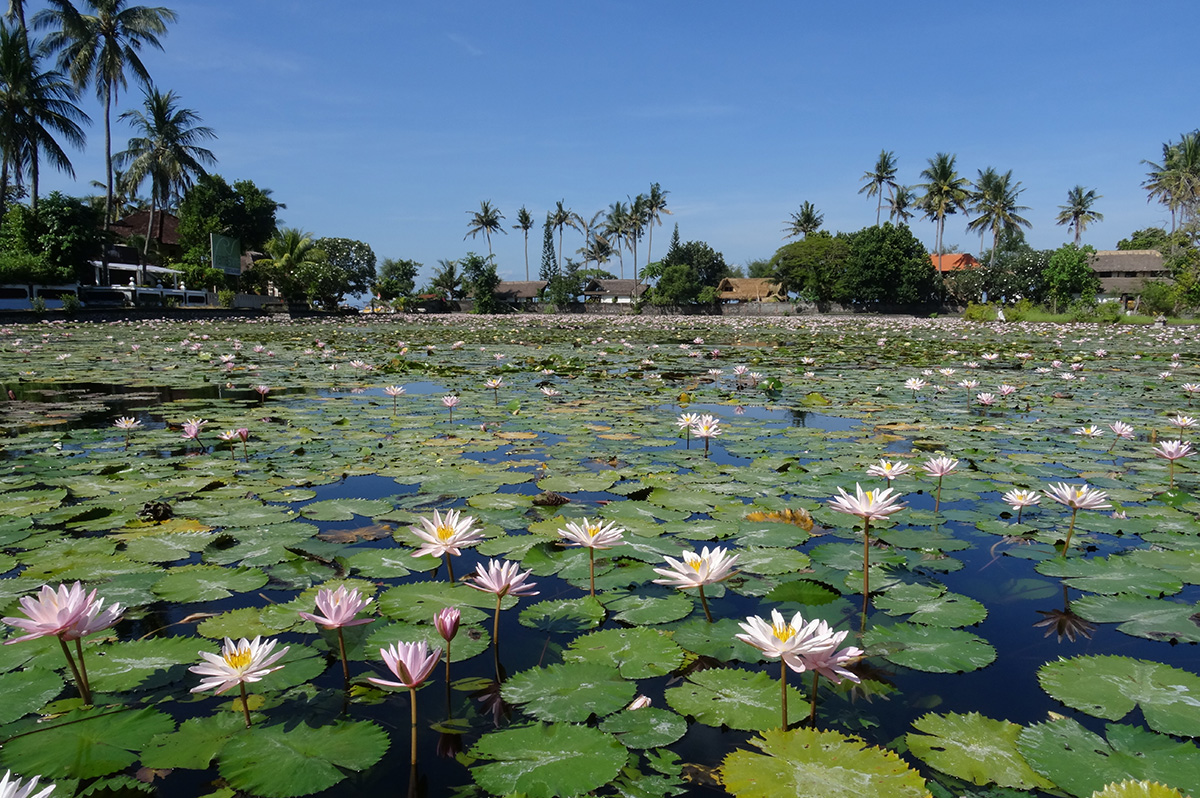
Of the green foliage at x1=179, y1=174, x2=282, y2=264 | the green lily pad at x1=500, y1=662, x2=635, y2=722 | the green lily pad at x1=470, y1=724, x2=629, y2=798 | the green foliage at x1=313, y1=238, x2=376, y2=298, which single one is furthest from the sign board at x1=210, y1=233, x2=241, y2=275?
the green lily pad at x1=470, y1=724, x2=629, y2=798

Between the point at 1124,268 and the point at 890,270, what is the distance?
22.7 meters

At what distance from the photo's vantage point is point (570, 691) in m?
1.41

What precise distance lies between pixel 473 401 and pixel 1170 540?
4686 millimetres

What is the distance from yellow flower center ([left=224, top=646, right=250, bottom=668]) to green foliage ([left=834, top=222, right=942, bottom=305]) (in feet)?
153

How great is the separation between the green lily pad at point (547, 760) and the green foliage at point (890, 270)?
46446mm

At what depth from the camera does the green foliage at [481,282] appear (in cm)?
4881

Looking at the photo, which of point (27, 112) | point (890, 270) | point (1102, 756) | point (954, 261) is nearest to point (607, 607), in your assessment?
point (1102, 756)

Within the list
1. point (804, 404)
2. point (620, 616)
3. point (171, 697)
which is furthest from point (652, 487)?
point (804, 404)

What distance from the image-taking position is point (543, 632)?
1.74m

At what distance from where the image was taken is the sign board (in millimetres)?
35188

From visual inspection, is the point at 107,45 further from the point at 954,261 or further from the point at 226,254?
the point at 954,261

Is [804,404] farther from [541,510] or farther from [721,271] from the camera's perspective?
[721,271]

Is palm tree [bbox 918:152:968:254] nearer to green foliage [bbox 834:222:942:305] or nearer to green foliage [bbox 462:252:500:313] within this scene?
green foliage [bbox 834:222:942:305]

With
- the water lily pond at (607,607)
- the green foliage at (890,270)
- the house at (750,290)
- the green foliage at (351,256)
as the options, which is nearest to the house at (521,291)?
the green foliage at (351,256)
